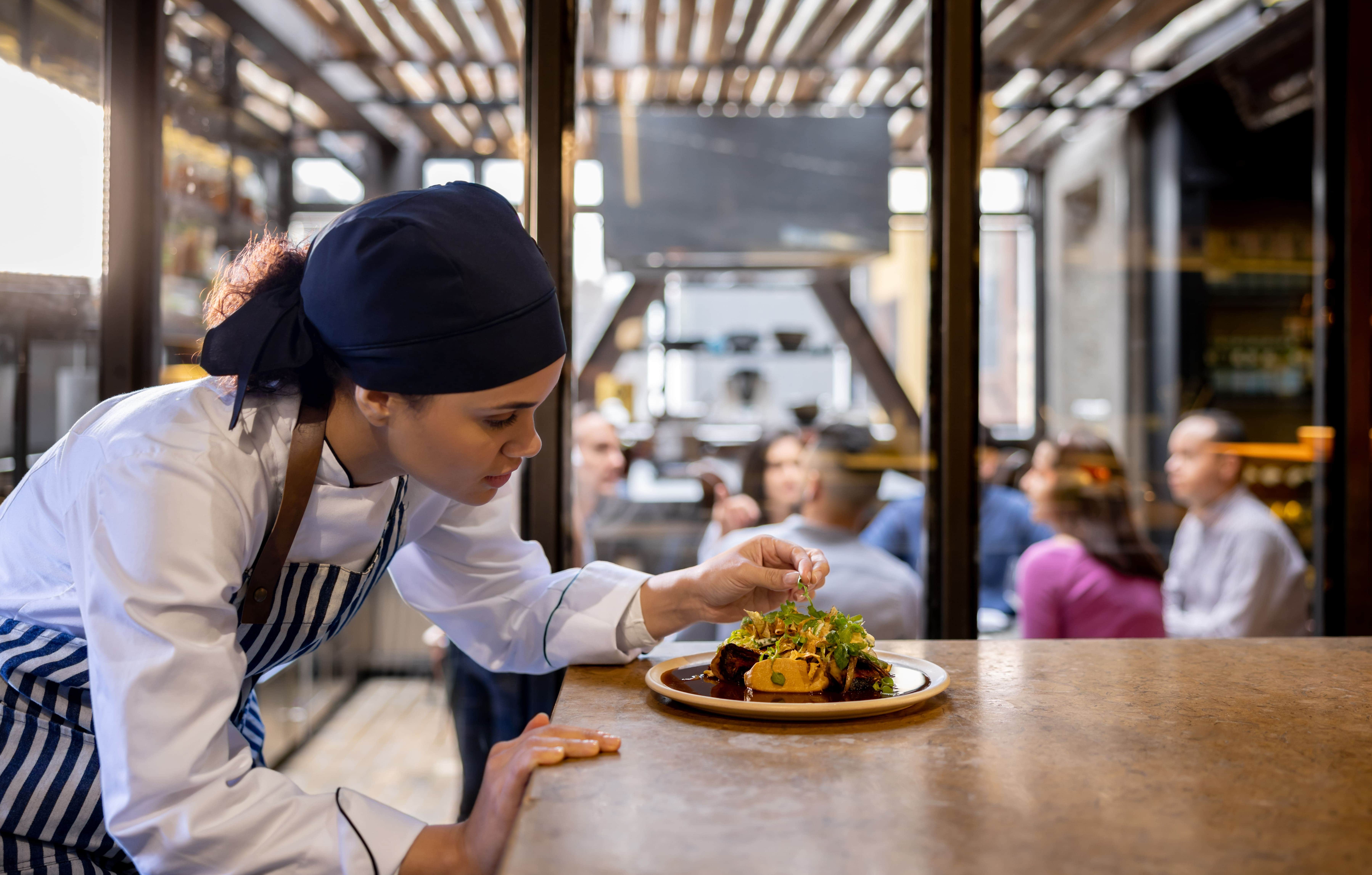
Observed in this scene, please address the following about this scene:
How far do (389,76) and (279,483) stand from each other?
211 centimetres

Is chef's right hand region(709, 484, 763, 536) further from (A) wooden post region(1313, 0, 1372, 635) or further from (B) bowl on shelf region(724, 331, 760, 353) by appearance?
(A) wooden post region(1313, 0, 1372, 635)

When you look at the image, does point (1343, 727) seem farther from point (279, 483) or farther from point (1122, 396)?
point (1122, 396)

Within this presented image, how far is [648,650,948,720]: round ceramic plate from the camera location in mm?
999

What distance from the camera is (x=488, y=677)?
6.98ft

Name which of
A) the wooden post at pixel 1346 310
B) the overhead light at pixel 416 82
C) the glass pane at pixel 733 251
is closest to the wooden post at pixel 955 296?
the glass pane at pixel 733 251

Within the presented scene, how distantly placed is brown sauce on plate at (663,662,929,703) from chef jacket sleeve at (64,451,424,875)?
328 millimetres

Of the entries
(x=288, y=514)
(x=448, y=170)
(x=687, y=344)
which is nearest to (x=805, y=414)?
(x=687, y=344)

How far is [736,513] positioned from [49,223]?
7.06ft

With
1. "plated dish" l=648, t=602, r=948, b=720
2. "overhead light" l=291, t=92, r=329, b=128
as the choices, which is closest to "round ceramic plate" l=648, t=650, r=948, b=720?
"plated dish" l=648, t=602, r=948, b=720

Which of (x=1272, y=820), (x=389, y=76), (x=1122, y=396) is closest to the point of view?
(x=1272, y=820)

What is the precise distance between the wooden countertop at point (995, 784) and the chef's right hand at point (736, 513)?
2.19 m

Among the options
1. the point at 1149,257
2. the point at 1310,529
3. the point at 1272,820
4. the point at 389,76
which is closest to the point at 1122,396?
the point at 1149,257

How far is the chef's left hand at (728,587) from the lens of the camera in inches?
49.7

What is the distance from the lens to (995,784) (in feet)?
2.74
